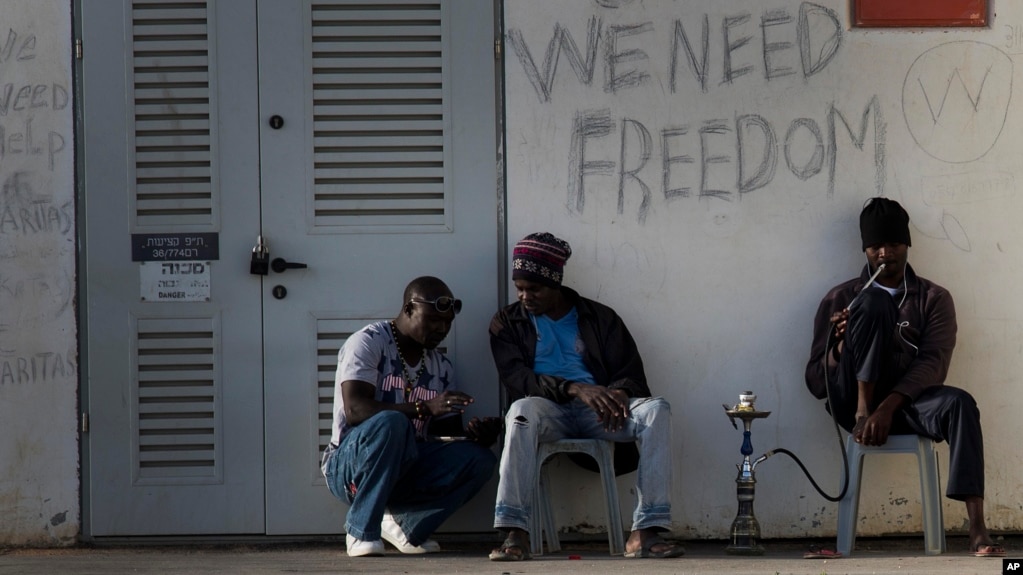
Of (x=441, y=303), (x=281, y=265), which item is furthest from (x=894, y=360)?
(x=281, y=265)

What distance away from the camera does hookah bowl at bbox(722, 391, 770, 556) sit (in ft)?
19.3

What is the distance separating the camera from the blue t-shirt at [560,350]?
19.8ft

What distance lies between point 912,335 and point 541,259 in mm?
1697

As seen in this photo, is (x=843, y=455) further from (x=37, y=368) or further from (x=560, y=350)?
(x=37, y=368)

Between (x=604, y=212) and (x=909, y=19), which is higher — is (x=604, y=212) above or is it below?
below

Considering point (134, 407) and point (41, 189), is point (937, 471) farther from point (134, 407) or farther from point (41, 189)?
point (41, 189)

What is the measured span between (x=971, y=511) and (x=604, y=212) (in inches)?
81.9

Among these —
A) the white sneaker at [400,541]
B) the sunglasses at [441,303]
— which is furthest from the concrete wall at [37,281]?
the sunglasses at [441,303]

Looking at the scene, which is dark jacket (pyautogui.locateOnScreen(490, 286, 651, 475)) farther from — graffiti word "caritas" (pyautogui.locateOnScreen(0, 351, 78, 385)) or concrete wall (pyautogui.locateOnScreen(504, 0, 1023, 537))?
graffiti word "caritas" (pyautogui.locateOnScreen(0, 351, 78, 385))

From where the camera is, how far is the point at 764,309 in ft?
20.5

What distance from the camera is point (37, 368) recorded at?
20.0 feet

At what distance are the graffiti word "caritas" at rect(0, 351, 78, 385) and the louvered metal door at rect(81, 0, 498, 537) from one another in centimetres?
11

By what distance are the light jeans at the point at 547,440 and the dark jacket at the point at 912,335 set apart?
813mm

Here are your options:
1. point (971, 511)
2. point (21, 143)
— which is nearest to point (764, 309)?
point (971, 511)
